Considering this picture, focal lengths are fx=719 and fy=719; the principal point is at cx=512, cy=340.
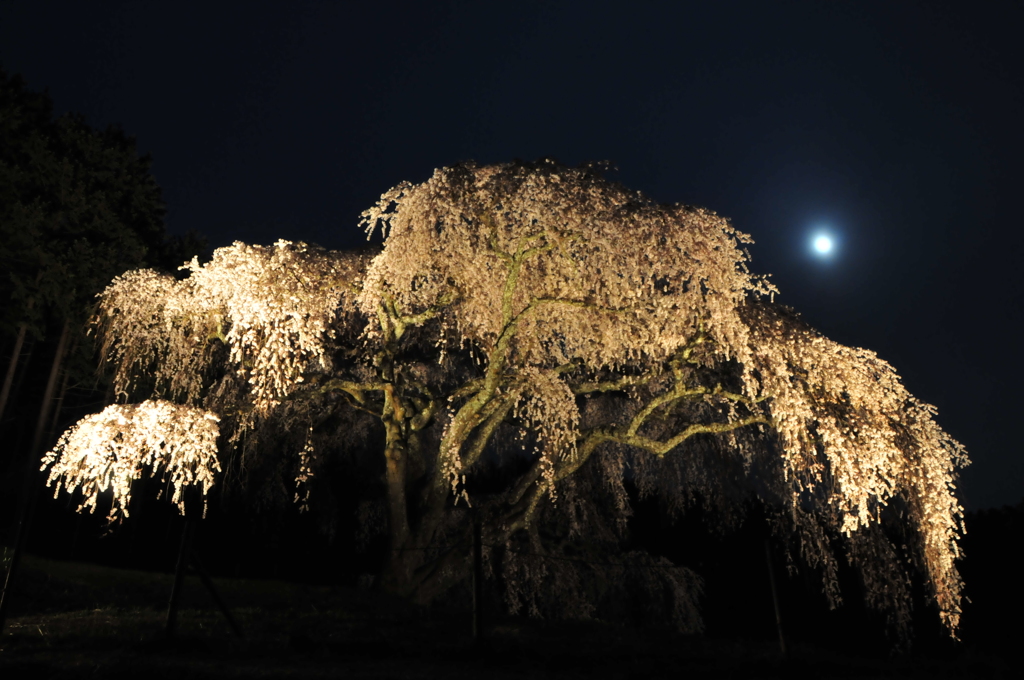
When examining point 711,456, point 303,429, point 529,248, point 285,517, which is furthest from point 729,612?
point 529,248

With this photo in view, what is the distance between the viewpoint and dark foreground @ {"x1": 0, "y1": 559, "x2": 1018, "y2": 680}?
5.44 m

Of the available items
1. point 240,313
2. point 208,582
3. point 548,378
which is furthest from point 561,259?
point 208,582

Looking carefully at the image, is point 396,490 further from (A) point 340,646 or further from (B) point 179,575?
(B) point 179,575

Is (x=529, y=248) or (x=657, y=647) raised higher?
(x=529, y=248)

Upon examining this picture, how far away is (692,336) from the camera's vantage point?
9.21 meters

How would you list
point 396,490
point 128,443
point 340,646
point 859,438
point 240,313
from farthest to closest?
point 396,490, point 128,443, point 240,313, point 859,438, point 340,646

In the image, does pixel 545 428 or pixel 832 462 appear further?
pixel 545 428

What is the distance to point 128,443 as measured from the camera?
8359 mm

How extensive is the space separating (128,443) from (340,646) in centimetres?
380

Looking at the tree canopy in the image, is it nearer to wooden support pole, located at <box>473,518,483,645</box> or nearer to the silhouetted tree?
wooden support pole, located at <box>473,518,483,645</box>

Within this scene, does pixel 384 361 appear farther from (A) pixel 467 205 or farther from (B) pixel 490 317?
(A) pixel 467 205

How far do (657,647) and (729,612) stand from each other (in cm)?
1333

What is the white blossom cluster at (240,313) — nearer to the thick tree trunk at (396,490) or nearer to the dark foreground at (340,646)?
the thick tree trunk at (396,490)

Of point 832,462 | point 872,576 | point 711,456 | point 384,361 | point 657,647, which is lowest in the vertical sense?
point 657,647
